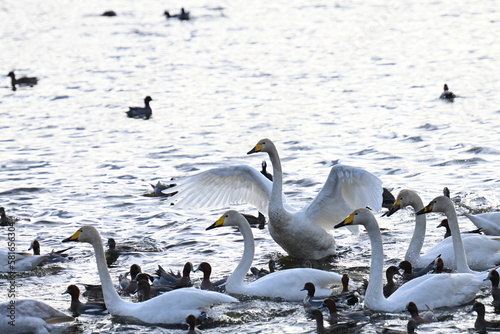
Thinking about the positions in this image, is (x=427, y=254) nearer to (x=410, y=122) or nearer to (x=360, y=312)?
(x=360, y=312)

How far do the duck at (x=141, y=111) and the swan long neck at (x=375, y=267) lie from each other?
1340cm

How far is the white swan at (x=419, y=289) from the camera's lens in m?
10.5

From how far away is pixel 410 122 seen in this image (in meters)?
21.0

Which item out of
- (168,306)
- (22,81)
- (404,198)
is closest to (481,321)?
(404,198)

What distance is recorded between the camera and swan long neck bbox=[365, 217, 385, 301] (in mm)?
10531

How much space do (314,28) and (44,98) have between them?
1225cm

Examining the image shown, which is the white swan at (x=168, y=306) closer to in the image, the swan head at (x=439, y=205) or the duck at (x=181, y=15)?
the swan head at (x=439, y=205)

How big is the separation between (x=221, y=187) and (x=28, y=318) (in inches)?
170

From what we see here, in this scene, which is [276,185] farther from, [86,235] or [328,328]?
[328,328]

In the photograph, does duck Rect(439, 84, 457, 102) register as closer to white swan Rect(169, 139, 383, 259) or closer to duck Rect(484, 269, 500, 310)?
white swan Rect(169, 139, 383, 259)

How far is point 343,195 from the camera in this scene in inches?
511

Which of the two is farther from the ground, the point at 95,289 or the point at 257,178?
the point at 257,178

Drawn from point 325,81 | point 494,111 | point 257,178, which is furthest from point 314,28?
point 257,178

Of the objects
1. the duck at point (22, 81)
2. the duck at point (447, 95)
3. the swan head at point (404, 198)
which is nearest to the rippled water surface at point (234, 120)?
the duck at point (447, 95)
